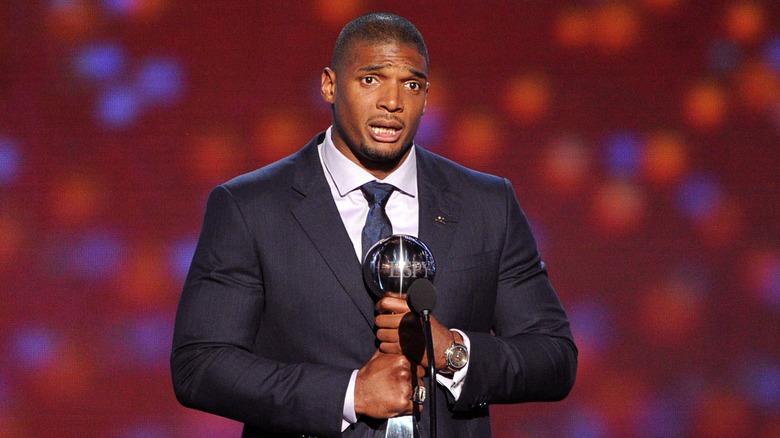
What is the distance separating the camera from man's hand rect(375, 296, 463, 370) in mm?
1521

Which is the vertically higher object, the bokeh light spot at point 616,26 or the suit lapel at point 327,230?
the bokeh light spot at point 616,26

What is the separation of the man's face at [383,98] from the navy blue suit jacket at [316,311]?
0.35ft

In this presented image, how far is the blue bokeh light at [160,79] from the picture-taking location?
2.61 metres

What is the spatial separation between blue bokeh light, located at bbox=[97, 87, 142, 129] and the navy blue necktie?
1.03 metres

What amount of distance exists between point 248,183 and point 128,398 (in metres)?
1.06

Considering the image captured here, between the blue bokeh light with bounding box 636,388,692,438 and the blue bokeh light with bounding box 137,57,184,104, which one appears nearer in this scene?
the blue bokeh light with bounding box 137,57,184,104

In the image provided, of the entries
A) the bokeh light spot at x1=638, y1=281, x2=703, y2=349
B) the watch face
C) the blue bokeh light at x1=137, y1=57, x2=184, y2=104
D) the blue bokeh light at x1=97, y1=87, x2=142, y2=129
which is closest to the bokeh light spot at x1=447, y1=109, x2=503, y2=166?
the bokeh light spot at x1=638, y1=281, x2=703, y2=349

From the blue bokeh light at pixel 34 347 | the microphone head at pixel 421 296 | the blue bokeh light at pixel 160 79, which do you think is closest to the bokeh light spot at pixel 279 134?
the blue bokeh light at pixel 160 79

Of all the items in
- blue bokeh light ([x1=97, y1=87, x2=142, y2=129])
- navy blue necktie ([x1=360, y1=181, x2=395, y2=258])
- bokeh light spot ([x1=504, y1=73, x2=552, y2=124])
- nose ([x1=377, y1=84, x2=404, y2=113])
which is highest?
bokeh light spot ([x1=504, y1=73, x2=552, y2=124])

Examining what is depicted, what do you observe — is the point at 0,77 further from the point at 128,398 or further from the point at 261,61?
the point at 128,398

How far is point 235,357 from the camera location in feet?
5.37

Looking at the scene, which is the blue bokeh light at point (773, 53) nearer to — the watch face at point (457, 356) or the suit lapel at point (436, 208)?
the suit lapel at point (436, 208)

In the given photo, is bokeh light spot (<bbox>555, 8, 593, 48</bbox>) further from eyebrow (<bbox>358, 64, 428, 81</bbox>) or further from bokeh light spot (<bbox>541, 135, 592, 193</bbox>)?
eyebrow (<bbox>358, 64, 428, 81</bbox>)

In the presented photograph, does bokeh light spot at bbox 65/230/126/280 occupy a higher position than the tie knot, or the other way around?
bokeh light spot at bbox 65/230/126/280
